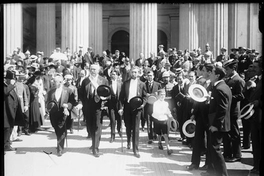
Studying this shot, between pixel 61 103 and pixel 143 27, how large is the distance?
995 centimetres

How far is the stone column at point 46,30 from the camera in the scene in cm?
2216

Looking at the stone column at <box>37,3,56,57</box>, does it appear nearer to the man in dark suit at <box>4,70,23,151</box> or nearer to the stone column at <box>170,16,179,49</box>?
the stone column at <box>170,16,179,49</box>

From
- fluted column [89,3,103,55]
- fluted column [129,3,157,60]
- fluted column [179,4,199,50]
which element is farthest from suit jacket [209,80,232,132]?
fluted column [89,3,103,55]

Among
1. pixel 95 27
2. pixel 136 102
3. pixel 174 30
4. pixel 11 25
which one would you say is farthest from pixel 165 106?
pixel 174 30

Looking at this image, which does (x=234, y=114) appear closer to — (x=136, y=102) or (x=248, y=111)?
(x=248, y=111)

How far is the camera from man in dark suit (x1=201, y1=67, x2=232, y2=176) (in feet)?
20.1

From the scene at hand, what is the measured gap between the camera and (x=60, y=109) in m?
8.74

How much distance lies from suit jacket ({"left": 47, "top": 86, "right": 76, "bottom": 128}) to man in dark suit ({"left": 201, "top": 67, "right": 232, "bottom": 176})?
13.0 ft

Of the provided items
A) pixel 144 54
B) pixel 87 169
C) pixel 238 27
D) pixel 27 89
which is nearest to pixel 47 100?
pixel 27 89

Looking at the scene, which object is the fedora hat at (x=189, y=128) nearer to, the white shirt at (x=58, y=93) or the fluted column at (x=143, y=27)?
the white shirt at (x=58, y=93)

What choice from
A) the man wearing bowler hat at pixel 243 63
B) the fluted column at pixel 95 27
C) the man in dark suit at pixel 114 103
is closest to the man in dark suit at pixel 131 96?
the man in dark suit at pixel 114 103

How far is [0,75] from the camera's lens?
3951mm

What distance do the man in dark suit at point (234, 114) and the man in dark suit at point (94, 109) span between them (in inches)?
124

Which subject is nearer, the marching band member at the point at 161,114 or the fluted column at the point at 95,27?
the marching band member at the point at 161,114
